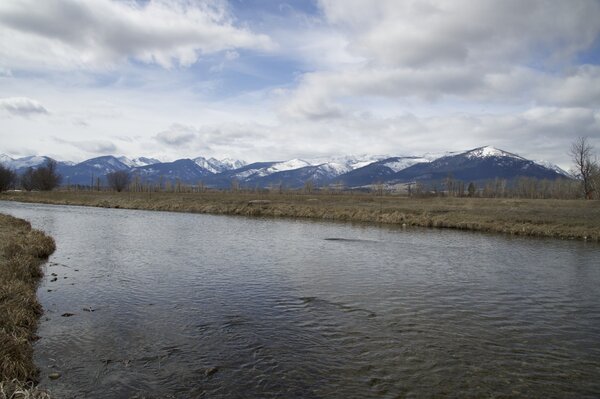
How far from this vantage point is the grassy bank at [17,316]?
→ 887 cm

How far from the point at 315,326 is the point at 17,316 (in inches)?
373

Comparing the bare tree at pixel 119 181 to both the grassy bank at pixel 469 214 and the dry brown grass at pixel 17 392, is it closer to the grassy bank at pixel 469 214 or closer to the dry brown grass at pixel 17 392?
the grassy bank at pixel 469 214

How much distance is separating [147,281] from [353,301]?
408 inches

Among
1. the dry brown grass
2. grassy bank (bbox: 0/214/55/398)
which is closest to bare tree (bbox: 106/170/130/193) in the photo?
grassy bank (bbox: 0/214/55/398)

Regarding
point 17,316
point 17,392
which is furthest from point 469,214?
point 17,392

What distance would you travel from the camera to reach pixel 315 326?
A: 1412 centimetres

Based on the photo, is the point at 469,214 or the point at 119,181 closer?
the point at 469,214

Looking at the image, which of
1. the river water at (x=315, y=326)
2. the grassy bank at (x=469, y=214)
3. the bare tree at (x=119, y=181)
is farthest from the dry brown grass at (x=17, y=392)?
the bare tree at (x=119, y=181)

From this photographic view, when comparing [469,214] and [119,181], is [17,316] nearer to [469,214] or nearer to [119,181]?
[469,214]

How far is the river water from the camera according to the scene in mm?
→ 10078

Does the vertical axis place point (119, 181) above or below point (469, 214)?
above

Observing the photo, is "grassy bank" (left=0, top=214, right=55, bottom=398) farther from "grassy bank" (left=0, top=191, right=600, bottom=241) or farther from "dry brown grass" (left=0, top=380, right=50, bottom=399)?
"grassy bank" (left=0, top=191, right=600, bottom=241)

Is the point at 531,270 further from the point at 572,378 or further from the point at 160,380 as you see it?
the point at 160,380

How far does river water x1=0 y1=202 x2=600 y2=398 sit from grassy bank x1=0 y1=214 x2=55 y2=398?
1.62 ft
